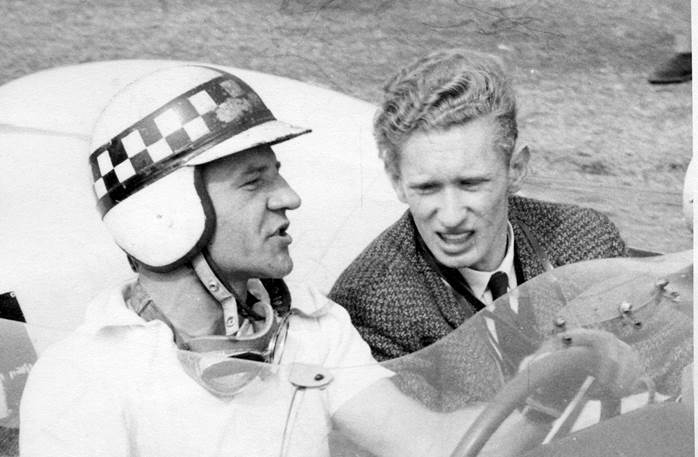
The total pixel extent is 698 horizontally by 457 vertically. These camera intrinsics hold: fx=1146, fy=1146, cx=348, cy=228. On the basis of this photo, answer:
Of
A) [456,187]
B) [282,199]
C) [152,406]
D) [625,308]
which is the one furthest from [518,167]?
[152,406]

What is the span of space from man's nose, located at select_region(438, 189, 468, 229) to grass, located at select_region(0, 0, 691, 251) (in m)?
0.19

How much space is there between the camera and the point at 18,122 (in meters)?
2.28

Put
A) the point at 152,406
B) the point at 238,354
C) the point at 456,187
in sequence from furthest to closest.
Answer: the point at 456,187 < the point at 238,354 < the point at 152,406

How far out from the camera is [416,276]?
1.87 metres

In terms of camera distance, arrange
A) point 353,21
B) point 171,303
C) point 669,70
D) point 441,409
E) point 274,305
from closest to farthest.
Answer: point 441,409 < point 171,303 < point 274,305 < point 669,70 < point 353,21

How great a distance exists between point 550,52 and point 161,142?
72 cm

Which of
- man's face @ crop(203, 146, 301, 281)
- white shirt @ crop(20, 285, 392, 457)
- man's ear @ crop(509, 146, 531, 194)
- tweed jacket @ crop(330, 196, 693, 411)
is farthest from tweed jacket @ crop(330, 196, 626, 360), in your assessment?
white shirt @ crop(20, 285, 392, 457)

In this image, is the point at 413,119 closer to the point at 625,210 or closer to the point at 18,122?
the point at 625,210

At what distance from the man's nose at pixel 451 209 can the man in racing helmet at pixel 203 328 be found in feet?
0.73

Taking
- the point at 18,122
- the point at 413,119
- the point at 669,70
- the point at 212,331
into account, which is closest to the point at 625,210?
the point at 669,70

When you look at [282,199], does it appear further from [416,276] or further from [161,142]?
[416,276]

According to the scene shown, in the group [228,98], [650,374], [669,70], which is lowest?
[650,374]

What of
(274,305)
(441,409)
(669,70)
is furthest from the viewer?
(669,70)

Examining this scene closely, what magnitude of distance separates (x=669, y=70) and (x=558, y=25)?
204 mm
